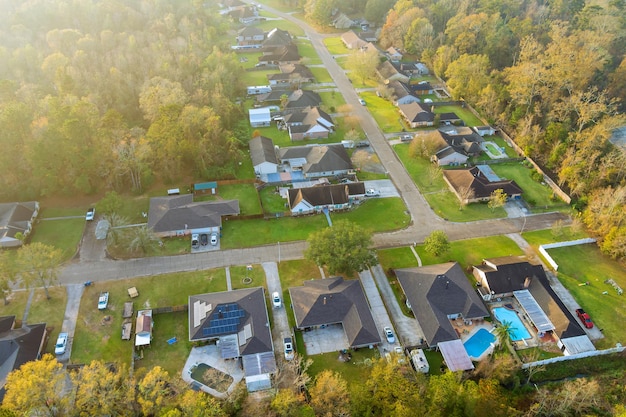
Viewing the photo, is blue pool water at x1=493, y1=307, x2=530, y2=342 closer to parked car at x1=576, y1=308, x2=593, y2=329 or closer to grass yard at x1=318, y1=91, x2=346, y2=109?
parked car at x1=576, y1=308, x2=593, y2=329

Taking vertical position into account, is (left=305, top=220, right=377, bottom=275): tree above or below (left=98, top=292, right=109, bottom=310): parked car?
above

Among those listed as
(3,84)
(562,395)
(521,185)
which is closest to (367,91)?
(521,185)

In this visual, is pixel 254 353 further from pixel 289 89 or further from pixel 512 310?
pixel 289 89

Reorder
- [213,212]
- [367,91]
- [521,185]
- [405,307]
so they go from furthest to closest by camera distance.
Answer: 1. [367,91]
2. [521,185]
3. [213,212]
4. [405,307]

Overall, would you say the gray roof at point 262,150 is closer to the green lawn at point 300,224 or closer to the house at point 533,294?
the green lawn at point 300,224

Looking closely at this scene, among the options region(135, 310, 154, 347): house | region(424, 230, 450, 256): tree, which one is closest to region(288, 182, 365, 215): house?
region(424, 230, 450, 256): tree

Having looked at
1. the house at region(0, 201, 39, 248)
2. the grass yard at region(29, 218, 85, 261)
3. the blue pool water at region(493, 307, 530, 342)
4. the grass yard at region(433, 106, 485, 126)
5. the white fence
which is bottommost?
the grass yard at region(29, 218, 85, 261)

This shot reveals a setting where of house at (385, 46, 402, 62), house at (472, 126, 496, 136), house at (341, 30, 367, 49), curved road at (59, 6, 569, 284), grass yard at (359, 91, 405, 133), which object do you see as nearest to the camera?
curved road at (59, 6, 569, 284)
